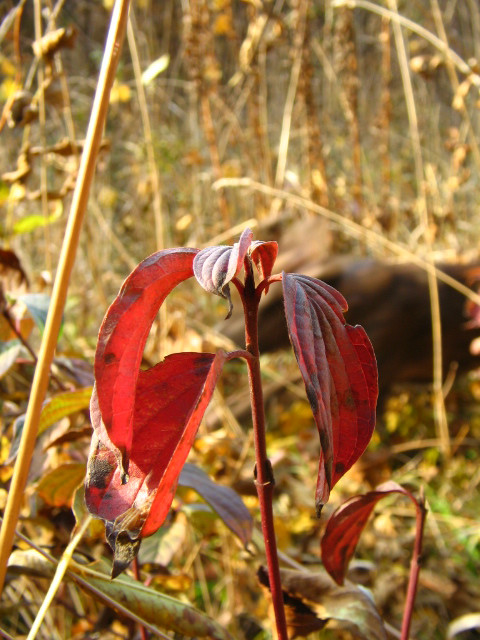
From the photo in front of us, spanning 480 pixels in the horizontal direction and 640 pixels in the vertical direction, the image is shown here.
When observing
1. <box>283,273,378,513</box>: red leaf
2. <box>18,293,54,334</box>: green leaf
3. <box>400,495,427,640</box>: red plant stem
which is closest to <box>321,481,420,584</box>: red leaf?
<box>400,495,427,640</box>: red plant stem

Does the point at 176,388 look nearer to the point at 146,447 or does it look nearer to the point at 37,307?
the point at 146,447

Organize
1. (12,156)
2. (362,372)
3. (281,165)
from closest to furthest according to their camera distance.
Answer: (362,372), (281,165), (12,156)

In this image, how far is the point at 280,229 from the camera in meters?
2.02

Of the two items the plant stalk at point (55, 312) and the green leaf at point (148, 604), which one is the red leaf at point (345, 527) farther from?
the plant stalk at point (55, 312)

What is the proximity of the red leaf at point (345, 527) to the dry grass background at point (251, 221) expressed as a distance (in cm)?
19

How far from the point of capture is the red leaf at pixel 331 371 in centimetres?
24

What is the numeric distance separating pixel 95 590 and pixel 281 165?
1453mm

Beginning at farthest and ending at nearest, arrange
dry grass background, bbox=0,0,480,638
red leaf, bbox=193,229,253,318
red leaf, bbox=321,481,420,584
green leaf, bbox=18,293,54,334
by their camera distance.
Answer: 1. dry grass background, bbox=0,0,480,638
2. green leaf, bbox=18,293,54,334
3. red leaf, bbox=321,481,420,584
4. red leaf, bbox=193,229,253,318

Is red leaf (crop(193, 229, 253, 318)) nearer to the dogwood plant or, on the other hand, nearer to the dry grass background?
the dogwood plant

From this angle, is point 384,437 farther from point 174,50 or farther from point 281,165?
point 174,50

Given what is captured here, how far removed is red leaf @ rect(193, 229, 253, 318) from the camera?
0.77 feet

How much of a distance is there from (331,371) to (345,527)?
162mm

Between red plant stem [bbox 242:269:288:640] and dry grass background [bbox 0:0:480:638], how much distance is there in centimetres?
19

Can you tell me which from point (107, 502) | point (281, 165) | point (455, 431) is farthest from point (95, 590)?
Answer: point (455, 431)
